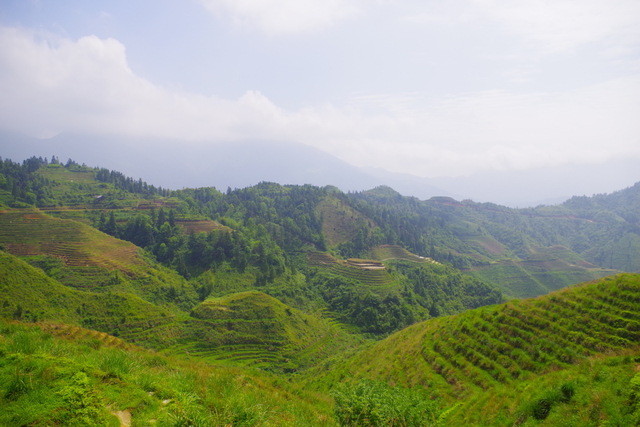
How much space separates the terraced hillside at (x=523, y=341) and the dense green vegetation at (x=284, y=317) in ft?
0.39

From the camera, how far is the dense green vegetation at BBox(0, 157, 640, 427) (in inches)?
311

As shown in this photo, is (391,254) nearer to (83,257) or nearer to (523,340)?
(523,340)

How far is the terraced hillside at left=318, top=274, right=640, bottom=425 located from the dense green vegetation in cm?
12

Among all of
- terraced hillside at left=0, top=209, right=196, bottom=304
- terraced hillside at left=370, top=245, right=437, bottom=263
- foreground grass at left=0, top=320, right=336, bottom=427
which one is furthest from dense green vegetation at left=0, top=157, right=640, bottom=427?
terraced hillside at left=370, top=245, right=437, bottom=263

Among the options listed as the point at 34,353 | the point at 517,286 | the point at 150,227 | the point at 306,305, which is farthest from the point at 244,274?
the point at 517,286

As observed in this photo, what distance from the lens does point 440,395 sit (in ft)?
61.4

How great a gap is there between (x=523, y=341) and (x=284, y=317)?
34.6 meters

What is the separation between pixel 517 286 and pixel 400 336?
85207 millimetres

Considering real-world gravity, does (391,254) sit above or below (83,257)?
above

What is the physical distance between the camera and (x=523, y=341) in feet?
64.2

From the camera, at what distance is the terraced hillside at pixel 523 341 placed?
56.3ft

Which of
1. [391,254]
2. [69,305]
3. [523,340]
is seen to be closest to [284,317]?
[69,305]

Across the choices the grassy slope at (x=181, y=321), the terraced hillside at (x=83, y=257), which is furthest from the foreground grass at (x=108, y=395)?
the terraced hillside at (x=83, y=257)

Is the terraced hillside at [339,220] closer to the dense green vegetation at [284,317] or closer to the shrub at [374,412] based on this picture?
the dense green vegetation at [284,317]
